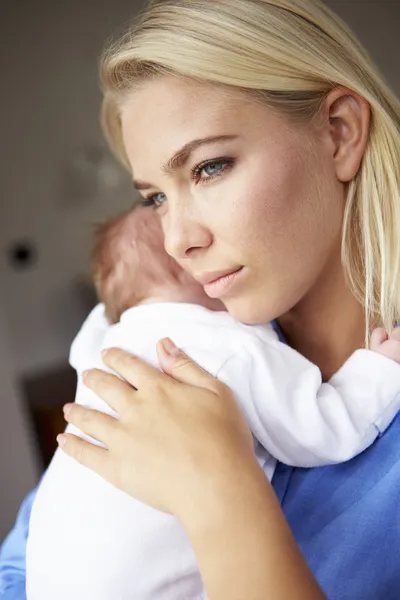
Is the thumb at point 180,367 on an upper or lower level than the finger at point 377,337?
upper

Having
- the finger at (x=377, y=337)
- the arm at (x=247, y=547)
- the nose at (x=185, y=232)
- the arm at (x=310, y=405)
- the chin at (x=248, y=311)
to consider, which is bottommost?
the arm at (x=247, y=547)

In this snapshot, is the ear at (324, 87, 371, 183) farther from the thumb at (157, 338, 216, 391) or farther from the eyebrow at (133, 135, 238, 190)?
the thumb at (157, 338, 216, 391)

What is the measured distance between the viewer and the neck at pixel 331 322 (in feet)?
3.80

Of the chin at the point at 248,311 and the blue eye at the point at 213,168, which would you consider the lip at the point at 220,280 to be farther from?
Result: the blue eye at the point at 213,168

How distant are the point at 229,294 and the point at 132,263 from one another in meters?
0.30

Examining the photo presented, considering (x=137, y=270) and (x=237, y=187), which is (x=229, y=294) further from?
(x=137, y=270)

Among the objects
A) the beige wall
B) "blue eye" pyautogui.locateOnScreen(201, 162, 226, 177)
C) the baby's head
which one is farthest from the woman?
the beige wall

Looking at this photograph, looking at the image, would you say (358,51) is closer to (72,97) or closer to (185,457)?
(185,457)

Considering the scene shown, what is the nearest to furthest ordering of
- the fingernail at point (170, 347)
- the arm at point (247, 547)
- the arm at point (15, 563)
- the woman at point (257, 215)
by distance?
the arm at point (247, 547) → the woman at point (257, 215) → the fingernail at point (170, 347) → the arm at point (15, 563)

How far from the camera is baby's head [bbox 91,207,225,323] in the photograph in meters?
1.24

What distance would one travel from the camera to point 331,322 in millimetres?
1179

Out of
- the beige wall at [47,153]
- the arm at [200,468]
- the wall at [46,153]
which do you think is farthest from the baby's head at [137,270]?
the wall at [46,153]

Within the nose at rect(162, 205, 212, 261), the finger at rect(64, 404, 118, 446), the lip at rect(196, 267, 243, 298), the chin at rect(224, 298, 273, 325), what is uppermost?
the nose at rect(162, 205, 212, 261)

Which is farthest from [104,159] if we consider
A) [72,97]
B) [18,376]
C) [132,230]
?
[132,230]
